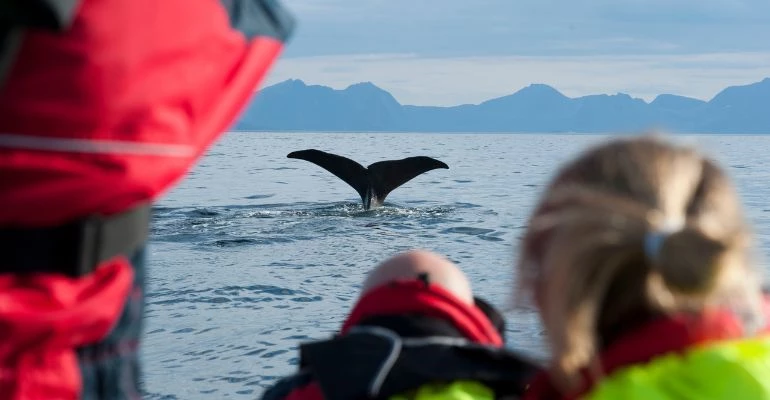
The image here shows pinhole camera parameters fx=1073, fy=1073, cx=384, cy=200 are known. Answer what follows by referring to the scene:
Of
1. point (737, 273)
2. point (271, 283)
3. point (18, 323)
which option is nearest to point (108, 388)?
point (18, 323)

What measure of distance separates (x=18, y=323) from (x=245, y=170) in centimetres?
2558

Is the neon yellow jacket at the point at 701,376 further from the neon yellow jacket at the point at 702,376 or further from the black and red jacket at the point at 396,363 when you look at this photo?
the black and red jacket at the point at 396,363

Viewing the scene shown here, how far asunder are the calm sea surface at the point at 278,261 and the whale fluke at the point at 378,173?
1.11 ft

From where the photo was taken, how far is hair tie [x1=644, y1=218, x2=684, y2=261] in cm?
174

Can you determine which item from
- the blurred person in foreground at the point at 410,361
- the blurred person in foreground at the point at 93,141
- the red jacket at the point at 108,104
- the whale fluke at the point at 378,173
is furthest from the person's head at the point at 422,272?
the whale fluke at the point at 378,173

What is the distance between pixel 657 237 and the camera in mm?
1746

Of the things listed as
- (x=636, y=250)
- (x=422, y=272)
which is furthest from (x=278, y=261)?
(x=636, y=250)

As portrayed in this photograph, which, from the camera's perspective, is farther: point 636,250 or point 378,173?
point 378,173

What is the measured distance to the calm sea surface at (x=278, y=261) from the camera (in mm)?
6227

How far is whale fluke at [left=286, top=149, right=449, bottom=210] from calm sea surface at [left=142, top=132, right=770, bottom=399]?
339 mm

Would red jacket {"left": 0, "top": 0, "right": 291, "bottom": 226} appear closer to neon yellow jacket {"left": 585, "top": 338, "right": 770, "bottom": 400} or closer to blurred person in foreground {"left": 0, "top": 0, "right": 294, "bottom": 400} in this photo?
blurred person in foreground {"left": 0, "top": 0, "right": 294, "bottom": 400}

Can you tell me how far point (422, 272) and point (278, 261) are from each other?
731 cm

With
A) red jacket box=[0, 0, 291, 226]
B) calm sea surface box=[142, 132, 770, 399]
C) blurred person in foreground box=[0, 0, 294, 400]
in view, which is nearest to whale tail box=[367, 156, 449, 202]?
calm sea surface box=[142, 132, 770, 399]

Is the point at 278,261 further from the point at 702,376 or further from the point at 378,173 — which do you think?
the point at 702,376
